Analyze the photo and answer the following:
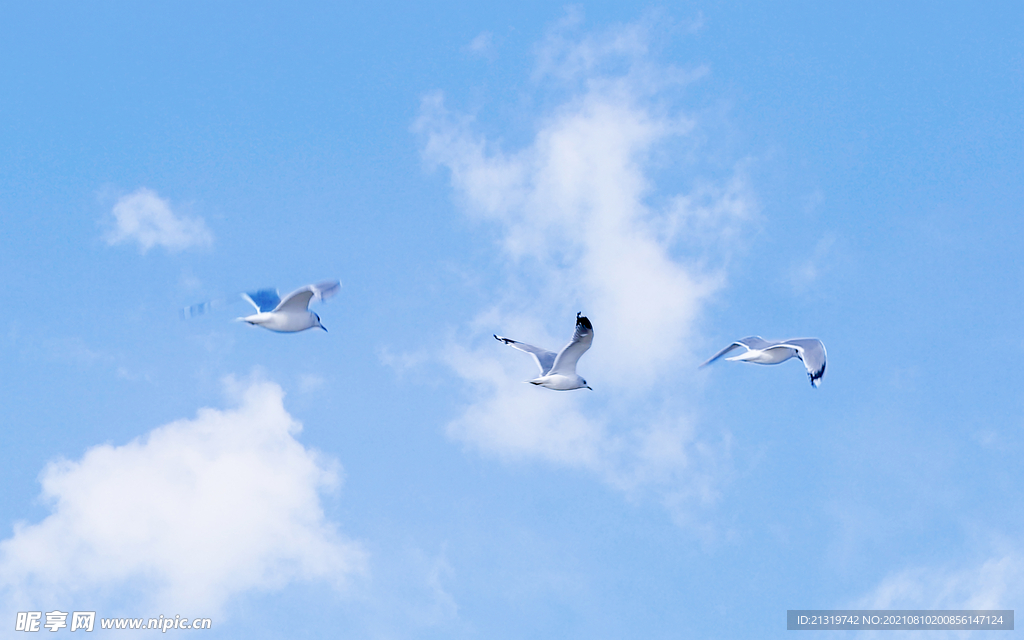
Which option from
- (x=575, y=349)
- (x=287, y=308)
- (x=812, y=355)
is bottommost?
(x=575, y=349)

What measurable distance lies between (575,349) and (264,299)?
18.4ft

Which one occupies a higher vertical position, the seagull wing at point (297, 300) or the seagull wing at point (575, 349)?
the seagull wing at point (297, 300)

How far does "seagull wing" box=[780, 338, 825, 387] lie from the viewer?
55.8ft

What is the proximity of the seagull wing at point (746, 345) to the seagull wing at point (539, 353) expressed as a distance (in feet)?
10.4

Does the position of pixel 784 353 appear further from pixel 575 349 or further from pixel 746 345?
pixel 575 349

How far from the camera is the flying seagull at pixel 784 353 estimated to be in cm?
1711

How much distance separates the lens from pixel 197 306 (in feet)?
51.9

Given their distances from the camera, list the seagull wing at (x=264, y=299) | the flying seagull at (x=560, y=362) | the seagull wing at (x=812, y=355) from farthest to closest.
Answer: the seagull wing at (x=264, y=299), the seagull wing at (x=812, y=355), the flying seagull at (x=560, y=362)

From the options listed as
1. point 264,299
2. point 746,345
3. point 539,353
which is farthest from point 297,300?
point 746,345

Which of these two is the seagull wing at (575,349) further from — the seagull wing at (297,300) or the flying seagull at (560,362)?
the seagull wing at (297,300)

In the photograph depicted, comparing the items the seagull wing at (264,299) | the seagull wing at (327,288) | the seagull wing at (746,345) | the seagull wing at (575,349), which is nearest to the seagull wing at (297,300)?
the seagull wing at (327,288)

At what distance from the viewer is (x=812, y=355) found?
1725cm

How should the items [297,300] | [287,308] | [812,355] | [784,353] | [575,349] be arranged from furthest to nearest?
[784,353], [812,355], [287,308], [297,300], [575,349]

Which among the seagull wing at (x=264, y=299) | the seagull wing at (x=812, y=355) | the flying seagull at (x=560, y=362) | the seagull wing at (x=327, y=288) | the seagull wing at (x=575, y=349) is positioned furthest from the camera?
the seagull wing at (x=264, y=299)
